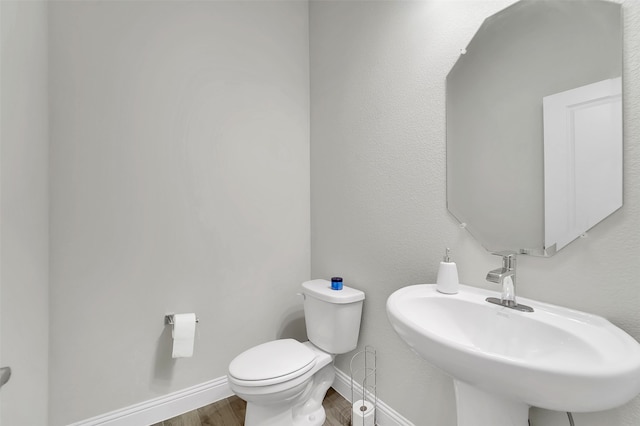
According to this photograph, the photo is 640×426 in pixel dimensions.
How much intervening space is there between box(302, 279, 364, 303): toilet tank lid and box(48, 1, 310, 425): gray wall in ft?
1.20

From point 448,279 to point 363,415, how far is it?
835 mm

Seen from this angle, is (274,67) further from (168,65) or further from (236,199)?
(236,199)

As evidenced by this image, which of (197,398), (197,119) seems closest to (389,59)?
(197,119)

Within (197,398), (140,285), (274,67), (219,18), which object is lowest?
(197,398)

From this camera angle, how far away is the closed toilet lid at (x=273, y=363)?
1305mm

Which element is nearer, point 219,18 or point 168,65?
point 168,65

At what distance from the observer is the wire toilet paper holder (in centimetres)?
155

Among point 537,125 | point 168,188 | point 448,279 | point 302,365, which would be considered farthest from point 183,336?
point 537,125

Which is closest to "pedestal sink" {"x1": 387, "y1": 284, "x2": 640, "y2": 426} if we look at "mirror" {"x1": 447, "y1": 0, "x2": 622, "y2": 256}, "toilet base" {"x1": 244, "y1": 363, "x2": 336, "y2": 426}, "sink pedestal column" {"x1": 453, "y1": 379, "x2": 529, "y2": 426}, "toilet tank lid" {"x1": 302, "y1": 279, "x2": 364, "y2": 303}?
"sink pedestal column" {"x1": 453, "y1": 379, "x2": 529, "y2": 426}

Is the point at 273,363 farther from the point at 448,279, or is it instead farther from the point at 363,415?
the point at 448,279

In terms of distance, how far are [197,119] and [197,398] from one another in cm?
160

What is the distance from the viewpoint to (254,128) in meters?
1.89

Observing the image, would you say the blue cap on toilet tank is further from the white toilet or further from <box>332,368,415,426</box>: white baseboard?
<box>332,368,415,426</box>: white baseboard

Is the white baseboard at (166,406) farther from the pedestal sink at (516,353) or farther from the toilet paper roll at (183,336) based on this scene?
the pedestal sink at (516,353)
